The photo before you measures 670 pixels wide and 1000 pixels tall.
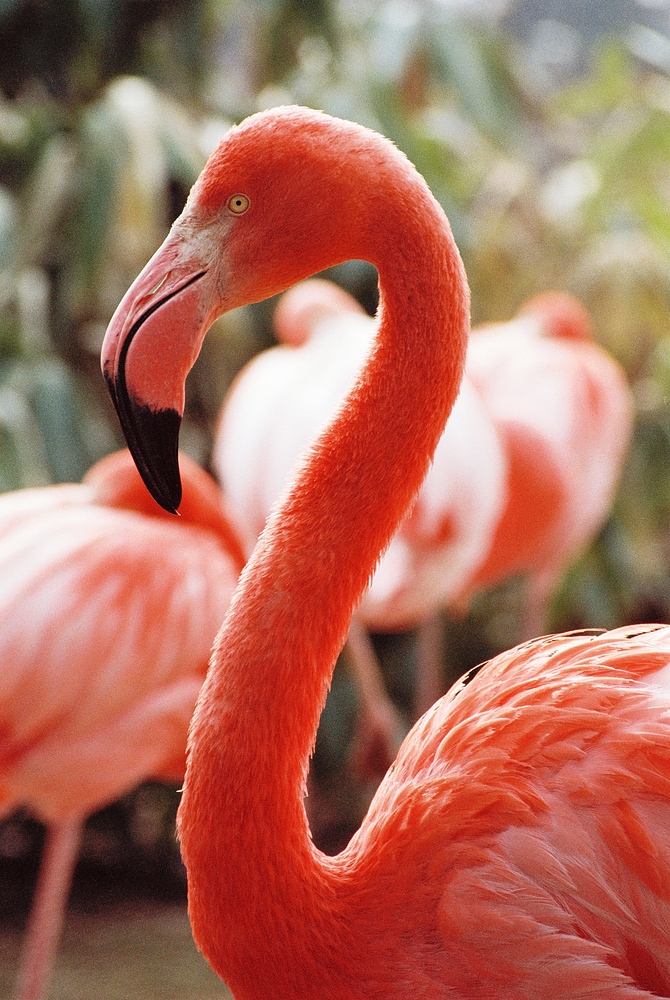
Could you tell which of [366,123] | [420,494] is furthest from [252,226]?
[366,123]

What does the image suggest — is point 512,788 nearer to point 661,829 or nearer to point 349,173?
point 661,829

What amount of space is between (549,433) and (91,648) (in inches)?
63.1

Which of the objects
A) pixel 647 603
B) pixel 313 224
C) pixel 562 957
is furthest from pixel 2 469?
pixel 647 603

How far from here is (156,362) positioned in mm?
1040

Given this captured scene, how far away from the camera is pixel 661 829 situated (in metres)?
1.15

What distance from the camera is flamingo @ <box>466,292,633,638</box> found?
3135 millimetres

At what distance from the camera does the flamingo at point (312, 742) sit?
1111 mm

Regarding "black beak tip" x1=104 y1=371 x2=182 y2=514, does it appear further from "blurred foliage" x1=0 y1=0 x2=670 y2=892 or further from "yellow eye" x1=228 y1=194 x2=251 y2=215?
"blurred foliage" x1=0 y1=0 x2=670 y2=892

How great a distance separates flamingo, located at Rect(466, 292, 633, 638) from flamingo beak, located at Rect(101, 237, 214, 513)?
2122mm

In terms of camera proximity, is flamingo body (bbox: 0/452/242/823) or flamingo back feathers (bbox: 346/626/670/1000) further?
flamingo body (bbox: 0/452/242/823)

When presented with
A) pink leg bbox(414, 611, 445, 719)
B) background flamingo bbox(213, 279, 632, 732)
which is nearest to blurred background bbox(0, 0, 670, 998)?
pink leg bbox(414, 611, 445, 719)

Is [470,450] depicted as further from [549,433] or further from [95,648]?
[95,648]

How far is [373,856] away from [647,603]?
346cm

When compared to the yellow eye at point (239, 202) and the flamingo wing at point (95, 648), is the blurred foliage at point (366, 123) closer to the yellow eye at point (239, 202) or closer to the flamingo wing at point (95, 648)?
the flamingo wing at point (95, 648)
